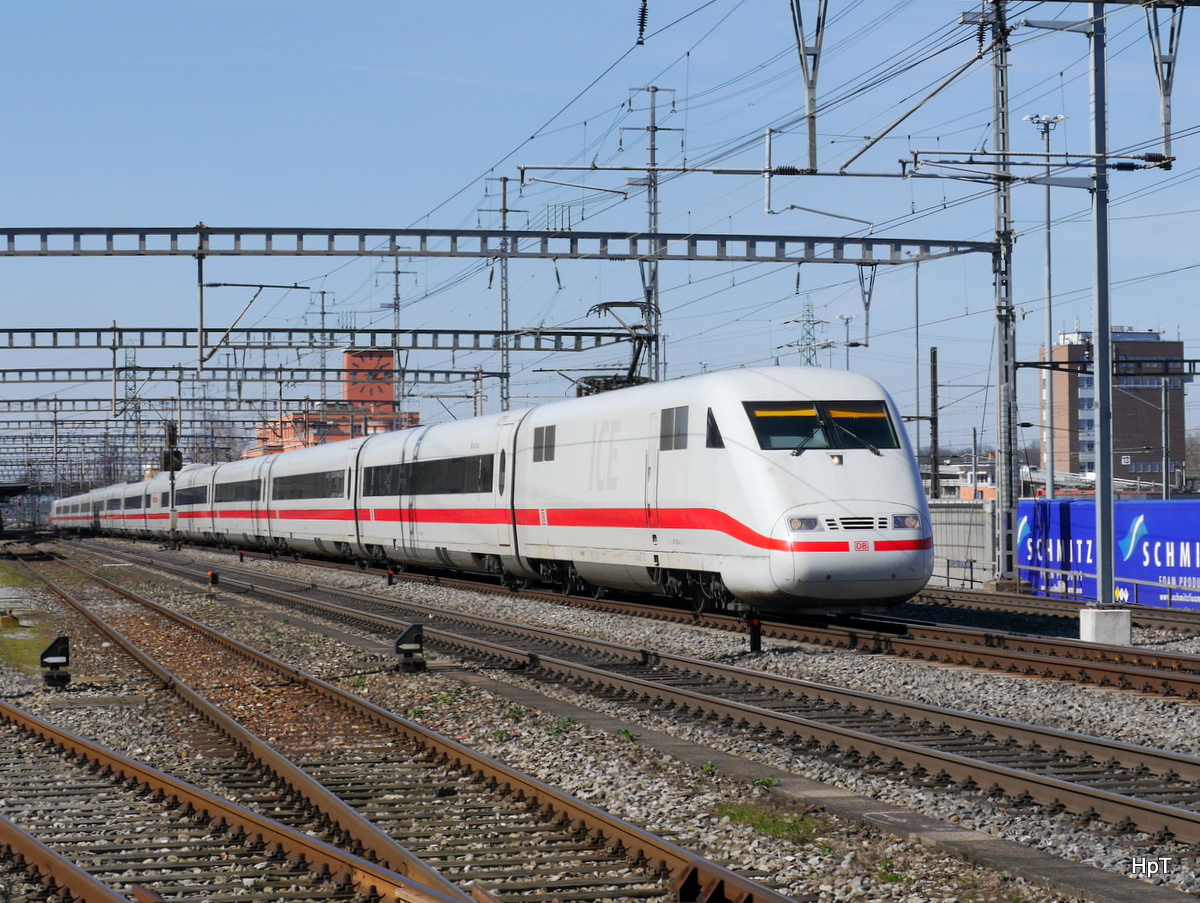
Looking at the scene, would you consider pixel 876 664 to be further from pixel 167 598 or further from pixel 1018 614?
pixel 167 598

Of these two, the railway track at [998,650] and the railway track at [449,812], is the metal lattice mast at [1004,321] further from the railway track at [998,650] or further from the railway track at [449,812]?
the railway track at [449,812]

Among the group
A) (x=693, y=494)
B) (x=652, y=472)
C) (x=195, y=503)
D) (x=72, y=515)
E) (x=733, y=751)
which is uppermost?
(x=652, y=472)

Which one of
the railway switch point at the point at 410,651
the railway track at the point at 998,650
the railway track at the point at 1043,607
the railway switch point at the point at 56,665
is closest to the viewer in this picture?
the railway track at the point at 998,650

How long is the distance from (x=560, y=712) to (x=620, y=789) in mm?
3202

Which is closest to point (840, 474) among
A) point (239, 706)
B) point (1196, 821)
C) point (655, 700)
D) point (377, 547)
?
point (655, 700)

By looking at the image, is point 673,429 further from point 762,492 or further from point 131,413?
point 131,413

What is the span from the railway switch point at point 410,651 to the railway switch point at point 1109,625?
25.5 feet

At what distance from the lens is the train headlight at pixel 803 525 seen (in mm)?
15547

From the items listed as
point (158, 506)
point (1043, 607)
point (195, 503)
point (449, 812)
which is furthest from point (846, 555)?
point (158, 506)

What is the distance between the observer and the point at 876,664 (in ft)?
46.7

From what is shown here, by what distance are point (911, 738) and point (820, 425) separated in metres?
7.17

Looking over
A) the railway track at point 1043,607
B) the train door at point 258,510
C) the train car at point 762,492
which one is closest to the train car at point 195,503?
the train door at point 258,510

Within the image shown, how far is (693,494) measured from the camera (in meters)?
17.6

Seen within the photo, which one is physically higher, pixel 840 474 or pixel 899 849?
pixel 840 474
